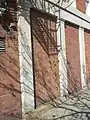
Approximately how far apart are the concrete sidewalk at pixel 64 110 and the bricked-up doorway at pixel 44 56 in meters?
0.39

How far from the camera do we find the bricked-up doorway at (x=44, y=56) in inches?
414

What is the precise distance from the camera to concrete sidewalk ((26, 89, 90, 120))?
29.9 ft

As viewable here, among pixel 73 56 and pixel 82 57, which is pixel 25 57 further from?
pixel 82 57

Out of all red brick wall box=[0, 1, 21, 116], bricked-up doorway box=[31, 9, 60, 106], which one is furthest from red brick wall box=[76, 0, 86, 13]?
red brick wall box=[0, 1, 21, 116]

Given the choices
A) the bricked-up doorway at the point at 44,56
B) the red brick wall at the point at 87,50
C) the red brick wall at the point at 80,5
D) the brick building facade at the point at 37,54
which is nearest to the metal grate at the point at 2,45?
the brick building facade at the point at 37,54

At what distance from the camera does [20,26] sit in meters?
9.19

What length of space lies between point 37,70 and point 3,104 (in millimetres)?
2673

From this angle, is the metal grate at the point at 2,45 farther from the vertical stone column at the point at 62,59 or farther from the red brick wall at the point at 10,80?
the vertical stone column at the point at 62,59

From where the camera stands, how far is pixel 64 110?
10055 mm

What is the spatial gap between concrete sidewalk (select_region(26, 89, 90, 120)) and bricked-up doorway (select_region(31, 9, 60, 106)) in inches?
15.5

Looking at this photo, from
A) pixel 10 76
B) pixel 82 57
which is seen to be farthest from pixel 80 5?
pixel 10 76

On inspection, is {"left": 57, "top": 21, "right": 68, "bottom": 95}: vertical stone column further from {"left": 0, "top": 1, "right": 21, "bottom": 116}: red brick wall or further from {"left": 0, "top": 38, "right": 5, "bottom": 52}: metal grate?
{"left": 0, "top": 38, "right": 5, "bottom": 52}: metal grate

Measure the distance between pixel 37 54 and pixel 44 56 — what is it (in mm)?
674

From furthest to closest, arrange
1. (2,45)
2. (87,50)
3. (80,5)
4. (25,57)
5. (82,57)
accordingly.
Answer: (87,50), (80,5), (82,57), (25,57), (2,45)
